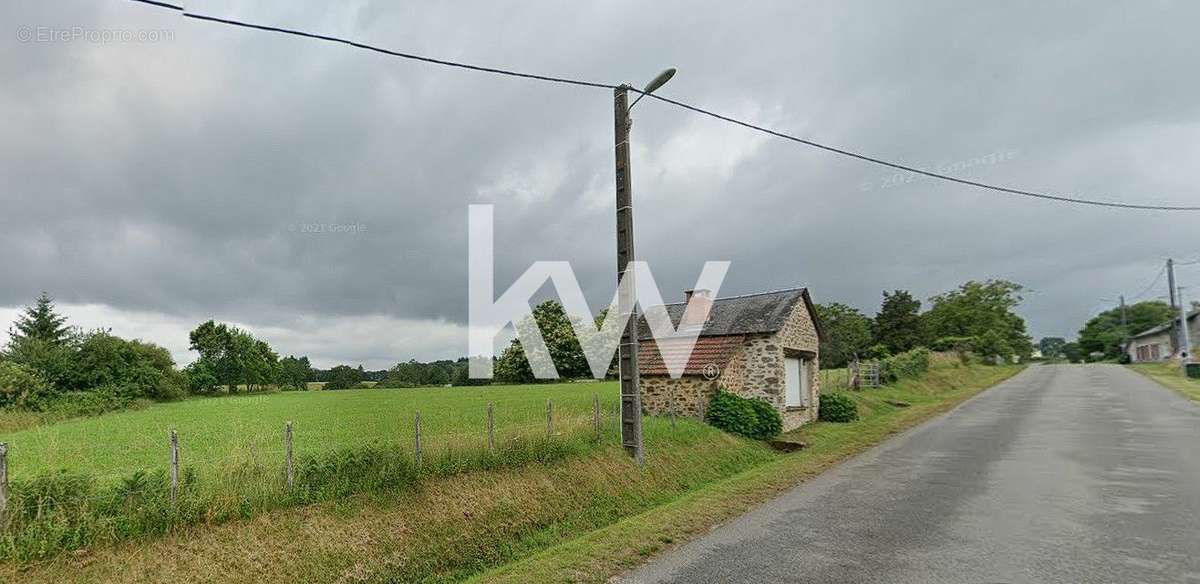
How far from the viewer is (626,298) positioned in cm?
1159

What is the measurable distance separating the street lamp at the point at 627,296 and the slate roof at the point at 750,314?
8.59 meters

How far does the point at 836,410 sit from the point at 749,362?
471 cm

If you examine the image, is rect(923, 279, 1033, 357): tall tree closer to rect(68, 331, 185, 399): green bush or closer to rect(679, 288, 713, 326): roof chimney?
rect(679, 288, 713, 326): roof chimney

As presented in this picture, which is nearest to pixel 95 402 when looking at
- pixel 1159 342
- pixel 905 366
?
pixel 905 366

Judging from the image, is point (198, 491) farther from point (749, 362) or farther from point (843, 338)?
point (843, 338)

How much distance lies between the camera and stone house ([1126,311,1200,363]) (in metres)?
Answer: 63.6

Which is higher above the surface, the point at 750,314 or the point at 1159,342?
the point at 750,314

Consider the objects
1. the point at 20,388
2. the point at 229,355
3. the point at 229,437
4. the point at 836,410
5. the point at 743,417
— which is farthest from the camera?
the point at 229,355

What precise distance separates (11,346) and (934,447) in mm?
43947

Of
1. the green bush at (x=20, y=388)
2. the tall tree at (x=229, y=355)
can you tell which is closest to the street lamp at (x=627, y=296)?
the green bush at (x=20, y=388)

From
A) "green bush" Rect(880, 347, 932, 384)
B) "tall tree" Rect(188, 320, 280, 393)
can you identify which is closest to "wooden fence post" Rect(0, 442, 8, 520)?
"green bush" Rect(880, 347, 932, 384)

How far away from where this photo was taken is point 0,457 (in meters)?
5.75

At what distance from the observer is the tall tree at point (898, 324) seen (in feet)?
192

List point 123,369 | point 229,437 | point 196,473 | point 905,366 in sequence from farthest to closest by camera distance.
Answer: point 905,366, point 123,369, point 229,437, point 196,473
